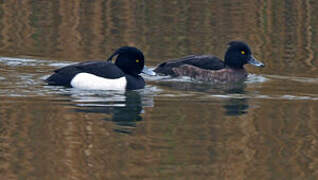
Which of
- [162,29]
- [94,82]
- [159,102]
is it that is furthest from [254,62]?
[162,29]

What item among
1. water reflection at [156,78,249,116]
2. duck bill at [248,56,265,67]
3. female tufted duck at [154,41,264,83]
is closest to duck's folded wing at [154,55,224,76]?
female tufted duck at [154,41,264,83]

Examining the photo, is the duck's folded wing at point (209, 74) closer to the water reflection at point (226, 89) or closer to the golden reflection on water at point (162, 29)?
the water reflection at point (226, 89)

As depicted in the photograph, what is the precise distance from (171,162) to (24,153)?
135 centimetres

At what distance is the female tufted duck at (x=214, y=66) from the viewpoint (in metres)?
13.5

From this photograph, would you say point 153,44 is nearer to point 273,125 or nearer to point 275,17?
point 275,17

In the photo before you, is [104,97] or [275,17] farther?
[275,17]

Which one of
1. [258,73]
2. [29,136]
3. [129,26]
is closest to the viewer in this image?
[29,136]

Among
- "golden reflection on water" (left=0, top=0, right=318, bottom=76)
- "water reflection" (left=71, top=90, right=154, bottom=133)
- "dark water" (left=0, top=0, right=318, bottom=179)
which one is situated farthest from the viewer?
"golden reflection on water" (left=0, top=0, right=318, bottom=76)

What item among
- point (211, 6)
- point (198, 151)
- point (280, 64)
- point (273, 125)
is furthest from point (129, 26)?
point (198, 151)

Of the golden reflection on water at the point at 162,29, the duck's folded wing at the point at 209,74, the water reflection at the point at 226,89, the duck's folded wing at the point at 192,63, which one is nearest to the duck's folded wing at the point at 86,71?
the water reflection at the point at 226,89

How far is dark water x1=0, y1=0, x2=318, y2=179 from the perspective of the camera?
7086 mm

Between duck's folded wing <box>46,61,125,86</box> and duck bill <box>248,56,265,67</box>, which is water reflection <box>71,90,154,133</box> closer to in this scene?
duck's folded wing <box>46,61,125,86</box>

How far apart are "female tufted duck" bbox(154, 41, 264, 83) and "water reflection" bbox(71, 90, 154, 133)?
1.89 metres

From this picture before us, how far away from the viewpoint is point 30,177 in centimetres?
648
